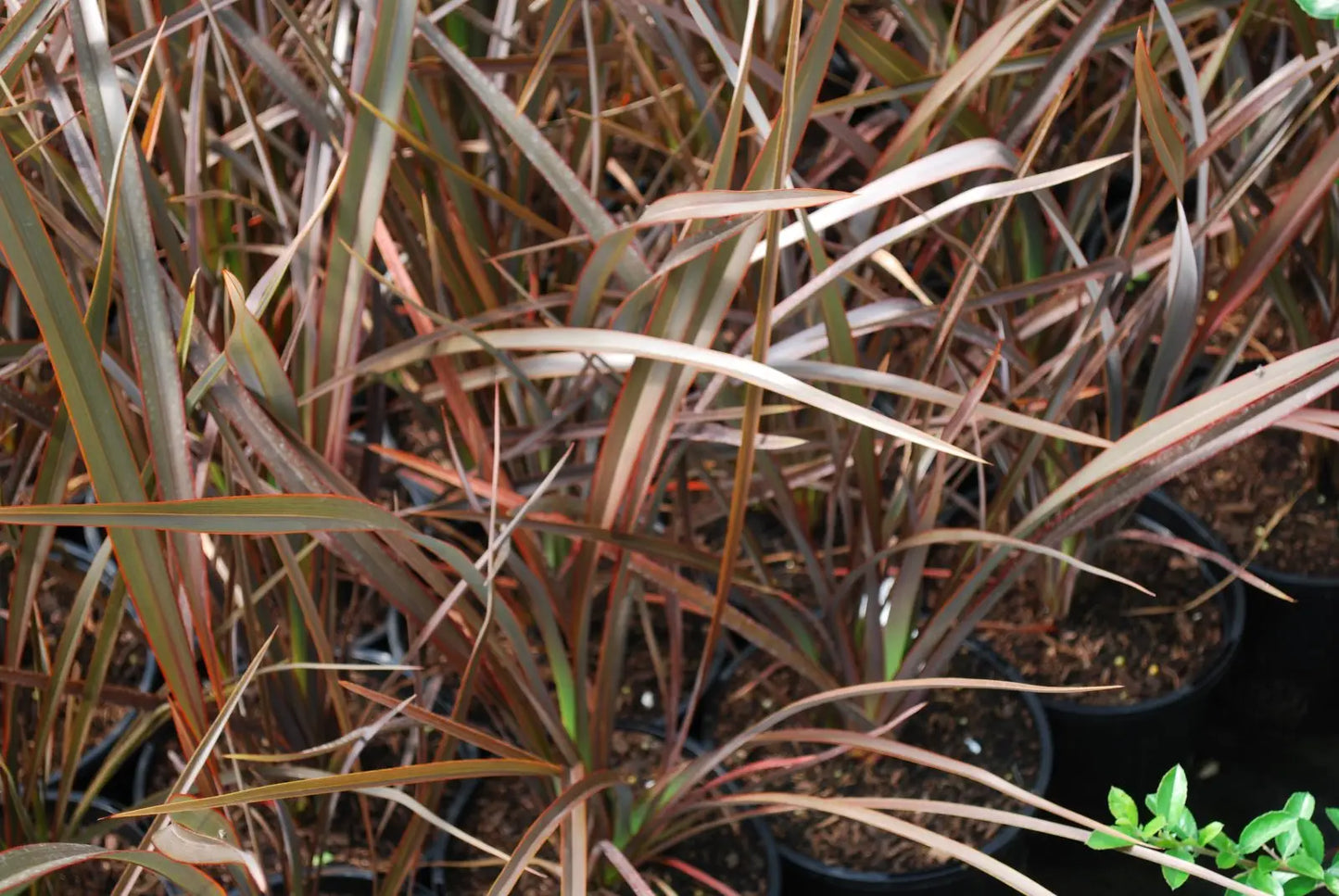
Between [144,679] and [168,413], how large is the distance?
0.47 m

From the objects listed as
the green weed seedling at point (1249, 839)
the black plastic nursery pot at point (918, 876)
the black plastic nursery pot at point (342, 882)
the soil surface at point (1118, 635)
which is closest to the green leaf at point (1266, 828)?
the green weed seedling at point (1249, 839)

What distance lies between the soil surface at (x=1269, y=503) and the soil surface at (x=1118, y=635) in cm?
8

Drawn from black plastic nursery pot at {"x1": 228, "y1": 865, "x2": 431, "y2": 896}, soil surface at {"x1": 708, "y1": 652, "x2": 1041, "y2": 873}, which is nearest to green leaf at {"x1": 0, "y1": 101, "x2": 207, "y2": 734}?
black plastic nursery pot at {"x1": 228, "y1": 865, "x2": 431, "y2": 896}

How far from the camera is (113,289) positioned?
68 cm

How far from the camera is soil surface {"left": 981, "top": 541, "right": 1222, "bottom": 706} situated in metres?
0.96

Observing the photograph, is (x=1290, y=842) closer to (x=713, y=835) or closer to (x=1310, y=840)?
(x=1310, y=840)

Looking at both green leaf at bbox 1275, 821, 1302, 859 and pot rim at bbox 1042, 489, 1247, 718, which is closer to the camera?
green leaf at bbox 1275, 821, 1302, 859

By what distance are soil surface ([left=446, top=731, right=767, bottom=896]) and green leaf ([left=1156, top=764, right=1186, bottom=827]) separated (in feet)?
1.12

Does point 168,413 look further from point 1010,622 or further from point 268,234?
point 1010,622

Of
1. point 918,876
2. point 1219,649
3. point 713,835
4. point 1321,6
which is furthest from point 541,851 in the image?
point 1321,6

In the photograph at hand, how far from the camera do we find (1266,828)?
1.70ft

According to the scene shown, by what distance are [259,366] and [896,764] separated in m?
0.55

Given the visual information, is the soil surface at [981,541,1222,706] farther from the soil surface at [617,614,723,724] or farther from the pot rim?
the soil surface at [617,614,723,724]

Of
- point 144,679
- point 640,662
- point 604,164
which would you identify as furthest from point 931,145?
point 144,679
